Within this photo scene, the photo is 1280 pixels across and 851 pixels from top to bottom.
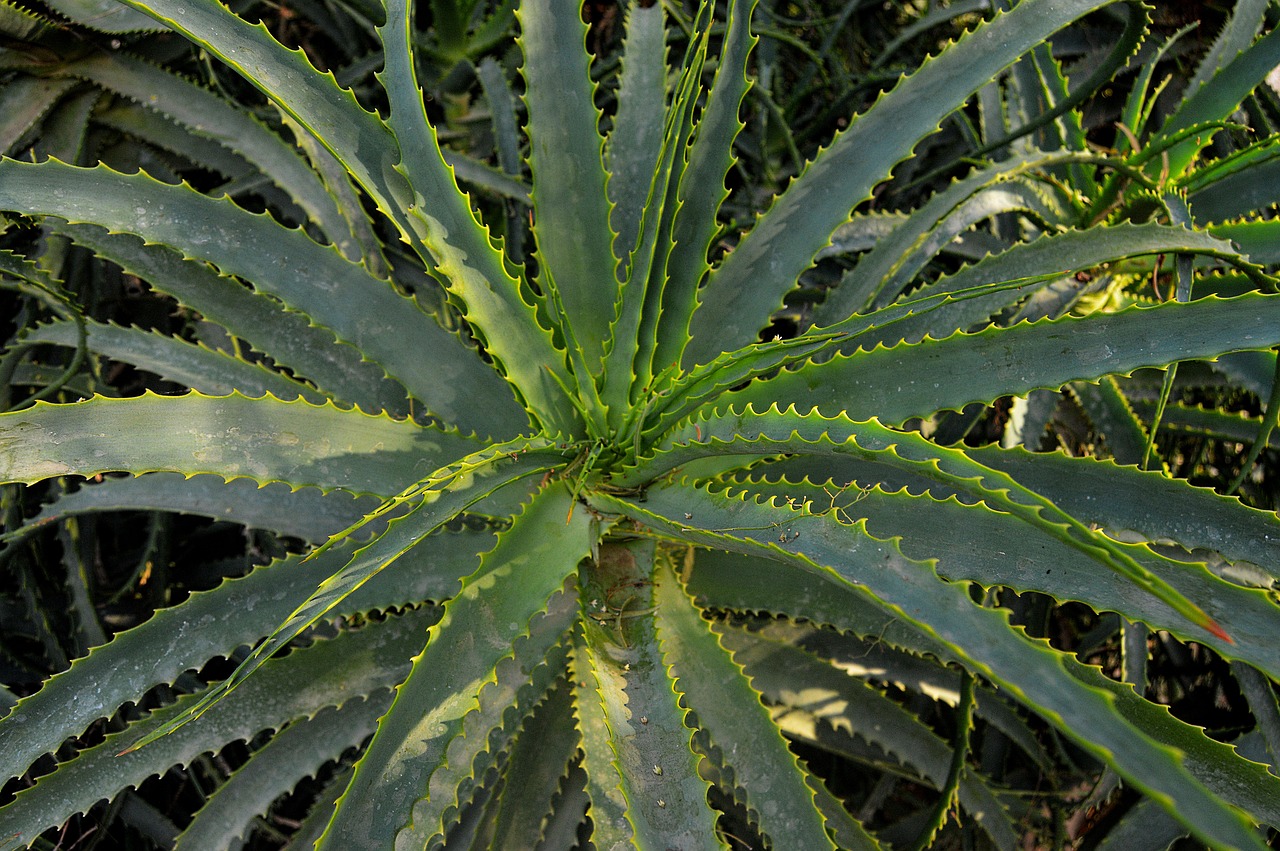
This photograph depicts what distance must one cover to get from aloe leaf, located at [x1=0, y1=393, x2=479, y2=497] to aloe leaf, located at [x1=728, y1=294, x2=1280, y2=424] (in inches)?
16.1

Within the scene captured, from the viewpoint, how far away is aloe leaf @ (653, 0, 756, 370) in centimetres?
→ 97

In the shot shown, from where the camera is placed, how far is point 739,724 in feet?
2.96

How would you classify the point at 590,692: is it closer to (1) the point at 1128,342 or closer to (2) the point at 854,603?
(2) the point at 854,603

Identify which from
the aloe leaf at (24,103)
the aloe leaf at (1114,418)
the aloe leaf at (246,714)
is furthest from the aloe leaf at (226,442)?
the aloe leaf at (1114,418)

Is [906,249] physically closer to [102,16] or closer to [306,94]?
[306,94]

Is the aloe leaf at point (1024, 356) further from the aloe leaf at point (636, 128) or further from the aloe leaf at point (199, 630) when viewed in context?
the aloe leaf at point (199, 630)

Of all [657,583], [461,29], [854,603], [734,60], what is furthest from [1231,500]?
[461,29]

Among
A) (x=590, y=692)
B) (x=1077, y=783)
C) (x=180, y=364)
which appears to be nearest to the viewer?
(x=590, y=692)

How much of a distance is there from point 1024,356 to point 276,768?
92 cm

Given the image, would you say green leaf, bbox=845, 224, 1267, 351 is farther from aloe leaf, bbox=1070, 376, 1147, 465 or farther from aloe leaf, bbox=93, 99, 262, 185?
aloe leaf, bbox=93, 99, 262, 185

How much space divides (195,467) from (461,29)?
40.9 inches

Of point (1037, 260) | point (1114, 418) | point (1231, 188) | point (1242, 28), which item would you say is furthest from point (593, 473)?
point (1242, 28)

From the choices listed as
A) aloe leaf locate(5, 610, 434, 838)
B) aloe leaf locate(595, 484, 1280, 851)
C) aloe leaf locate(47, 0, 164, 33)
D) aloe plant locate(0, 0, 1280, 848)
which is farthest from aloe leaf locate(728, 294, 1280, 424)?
aloe leaf locate(47, 0, 164, 33)

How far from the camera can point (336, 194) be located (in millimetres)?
1212
